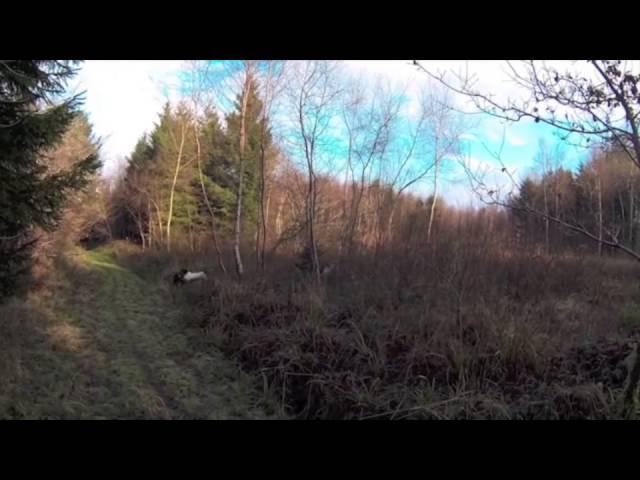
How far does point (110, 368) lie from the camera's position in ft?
21.0

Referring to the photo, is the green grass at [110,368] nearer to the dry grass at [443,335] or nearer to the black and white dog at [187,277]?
the dry grass at [443,335]

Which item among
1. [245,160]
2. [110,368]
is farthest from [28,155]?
[245,160]

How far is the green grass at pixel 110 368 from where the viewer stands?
4996 millimetres

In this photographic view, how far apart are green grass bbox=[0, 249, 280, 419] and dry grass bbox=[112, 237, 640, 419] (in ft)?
1.79

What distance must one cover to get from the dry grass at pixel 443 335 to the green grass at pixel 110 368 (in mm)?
546

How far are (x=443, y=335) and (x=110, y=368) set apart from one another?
490cm

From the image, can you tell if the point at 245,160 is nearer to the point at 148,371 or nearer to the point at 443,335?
the point at 148,371

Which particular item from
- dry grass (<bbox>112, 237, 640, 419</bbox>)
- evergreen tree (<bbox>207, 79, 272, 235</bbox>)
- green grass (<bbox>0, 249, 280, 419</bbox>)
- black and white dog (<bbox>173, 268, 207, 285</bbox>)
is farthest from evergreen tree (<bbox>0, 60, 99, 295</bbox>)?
evergreen tree (<bbox>207, 79, 272, 235</bbox>)
